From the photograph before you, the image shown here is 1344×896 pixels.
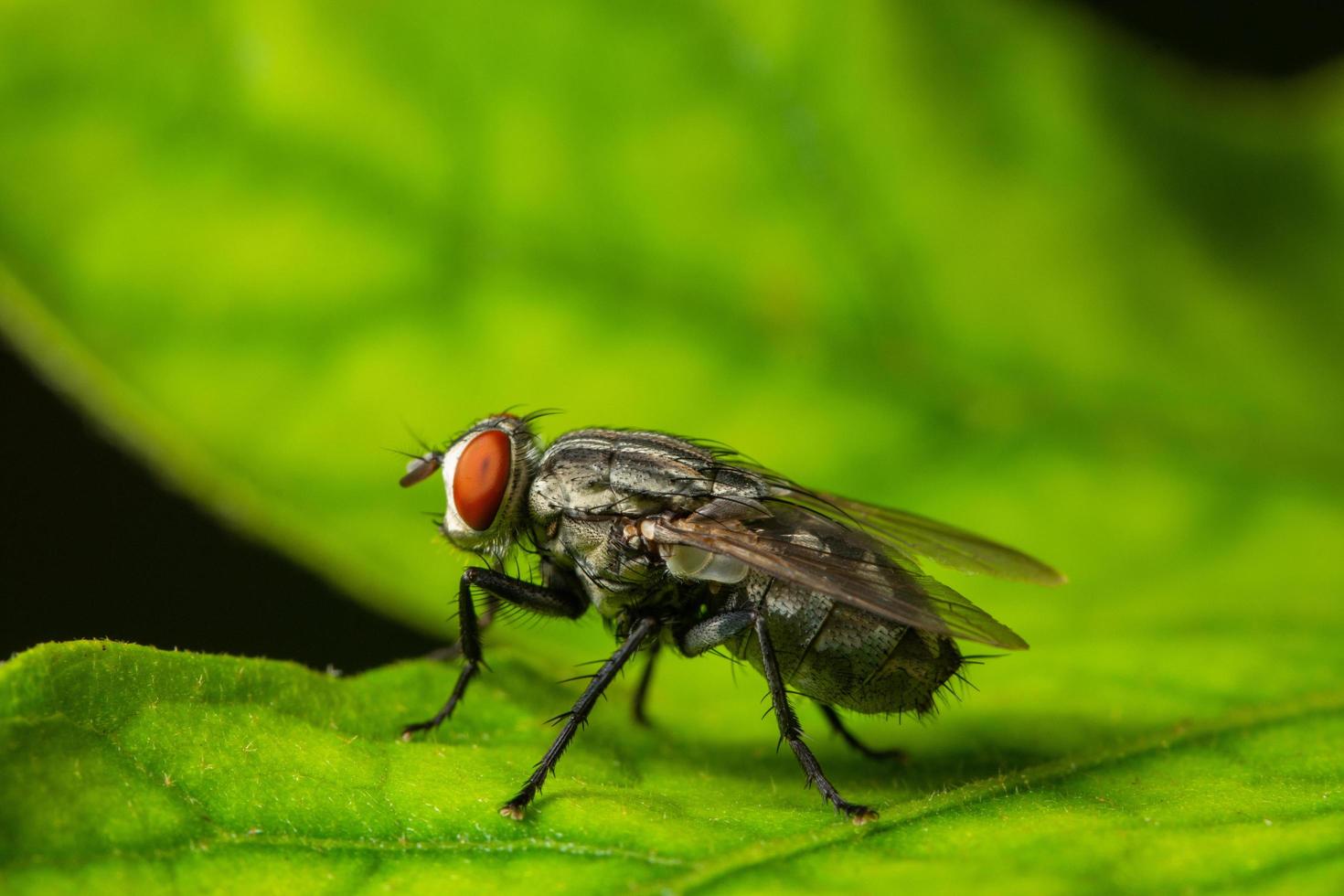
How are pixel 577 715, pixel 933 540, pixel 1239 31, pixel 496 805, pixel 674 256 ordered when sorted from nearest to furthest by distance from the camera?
1. pixel 496 805
2. pixel 577 715
3. pixel 933 540
4. pixel 674 256
5. pixel 1239 31

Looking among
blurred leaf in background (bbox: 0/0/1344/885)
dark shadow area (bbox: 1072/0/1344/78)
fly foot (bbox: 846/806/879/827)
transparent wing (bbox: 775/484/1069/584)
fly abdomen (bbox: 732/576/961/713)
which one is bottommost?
fly foot (bbox: 846/806/879/827)

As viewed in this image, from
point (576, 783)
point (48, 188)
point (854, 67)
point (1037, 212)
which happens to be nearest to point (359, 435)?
point (48, 188)

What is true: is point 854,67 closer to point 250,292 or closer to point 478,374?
point 478,374

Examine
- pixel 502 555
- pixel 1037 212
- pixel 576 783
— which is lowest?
pixel 576 783

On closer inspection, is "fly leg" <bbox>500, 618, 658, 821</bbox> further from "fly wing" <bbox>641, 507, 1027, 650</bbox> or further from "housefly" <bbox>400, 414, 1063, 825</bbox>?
"fly wing" <bbox>641, 507, 1027, 650</bbox>

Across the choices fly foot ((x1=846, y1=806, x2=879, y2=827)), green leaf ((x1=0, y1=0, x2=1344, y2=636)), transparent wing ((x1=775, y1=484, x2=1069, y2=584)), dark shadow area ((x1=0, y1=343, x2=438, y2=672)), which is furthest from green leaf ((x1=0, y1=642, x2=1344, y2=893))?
dark shadow area ((x1=0, y1=343, x2=438, y2=672))

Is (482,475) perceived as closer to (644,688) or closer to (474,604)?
(474,604)

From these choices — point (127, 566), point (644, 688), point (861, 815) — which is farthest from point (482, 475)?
point (127, 566)
